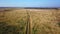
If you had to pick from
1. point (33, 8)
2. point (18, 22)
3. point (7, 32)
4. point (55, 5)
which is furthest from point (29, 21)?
point (55, 5)

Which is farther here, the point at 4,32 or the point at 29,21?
the point at 29,21

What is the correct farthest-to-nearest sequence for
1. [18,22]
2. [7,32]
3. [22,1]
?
[22,1] < [18,22] < [7,32]

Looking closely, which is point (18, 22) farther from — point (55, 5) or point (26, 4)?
point (55, 5)

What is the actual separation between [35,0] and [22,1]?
0.17m

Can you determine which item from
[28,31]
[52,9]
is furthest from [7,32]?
[52,9]

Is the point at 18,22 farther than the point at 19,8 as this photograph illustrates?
No

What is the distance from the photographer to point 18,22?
916mm

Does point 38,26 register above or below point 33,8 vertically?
below

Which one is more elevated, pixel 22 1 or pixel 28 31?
pixel 22 1

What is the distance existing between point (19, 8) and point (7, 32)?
630 millimetres

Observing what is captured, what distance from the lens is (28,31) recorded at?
2.59ft

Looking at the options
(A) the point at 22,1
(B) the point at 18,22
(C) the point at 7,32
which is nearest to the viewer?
(C) the point at 7,32

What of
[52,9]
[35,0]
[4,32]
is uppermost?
[35,0]

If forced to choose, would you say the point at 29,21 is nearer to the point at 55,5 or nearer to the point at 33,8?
the point at 33,8
